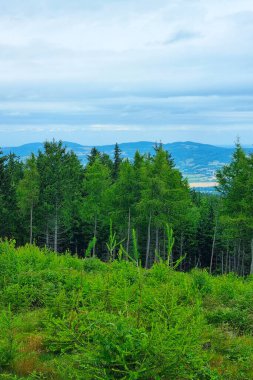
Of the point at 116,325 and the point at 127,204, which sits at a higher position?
the point at 127,204

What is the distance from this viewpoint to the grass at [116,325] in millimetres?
5000

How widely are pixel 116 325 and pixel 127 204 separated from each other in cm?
3368

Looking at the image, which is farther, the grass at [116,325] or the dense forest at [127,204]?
the dense forest at [127,204]

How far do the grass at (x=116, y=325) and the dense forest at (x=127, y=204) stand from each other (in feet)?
58.9

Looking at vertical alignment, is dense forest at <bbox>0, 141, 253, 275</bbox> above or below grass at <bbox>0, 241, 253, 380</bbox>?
above

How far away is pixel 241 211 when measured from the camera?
30.2 meters

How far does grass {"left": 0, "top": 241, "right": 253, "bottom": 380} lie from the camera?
5.00 m

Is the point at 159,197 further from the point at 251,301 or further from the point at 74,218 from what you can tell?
the point at 251,301

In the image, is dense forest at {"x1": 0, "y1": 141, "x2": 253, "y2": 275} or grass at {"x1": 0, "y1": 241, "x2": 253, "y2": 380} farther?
dense forest at {"x1": 0, "y1": 141, "x2": 253, "y2": 275}

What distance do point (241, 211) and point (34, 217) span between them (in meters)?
23.9

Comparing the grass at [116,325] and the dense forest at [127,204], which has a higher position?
the dense forest at [127,204]

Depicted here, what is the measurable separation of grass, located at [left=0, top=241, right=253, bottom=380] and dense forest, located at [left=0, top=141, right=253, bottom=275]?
1795cm

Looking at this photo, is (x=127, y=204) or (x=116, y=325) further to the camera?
(x=127, y=204)

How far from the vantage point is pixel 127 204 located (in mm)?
38812
